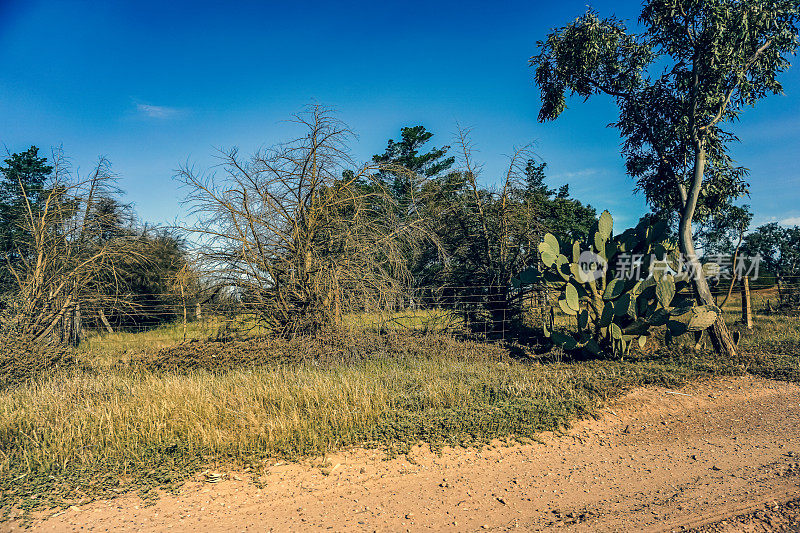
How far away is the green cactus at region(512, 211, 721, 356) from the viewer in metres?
8.10

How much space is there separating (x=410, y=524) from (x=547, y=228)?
856 centimetres

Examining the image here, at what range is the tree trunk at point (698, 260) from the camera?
8.66 metres

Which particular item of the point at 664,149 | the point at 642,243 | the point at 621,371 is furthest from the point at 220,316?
the point at 664,149

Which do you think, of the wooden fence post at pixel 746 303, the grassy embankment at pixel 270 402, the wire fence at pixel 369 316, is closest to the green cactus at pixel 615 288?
the grassy embankment at pixel 270 402

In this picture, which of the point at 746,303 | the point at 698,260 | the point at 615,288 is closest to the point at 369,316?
the point at 615,288

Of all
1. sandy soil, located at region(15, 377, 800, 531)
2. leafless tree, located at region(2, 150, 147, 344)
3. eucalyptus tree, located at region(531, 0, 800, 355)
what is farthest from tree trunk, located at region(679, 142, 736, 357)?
leafless tree, located at region(2, 150, 147, 344)

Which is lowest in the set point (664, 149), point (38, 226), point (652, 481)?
point (652, 481)

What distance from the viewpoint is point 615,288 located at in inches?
329

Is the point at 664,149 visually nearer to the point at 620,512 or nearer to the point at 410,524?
the point at 620,512

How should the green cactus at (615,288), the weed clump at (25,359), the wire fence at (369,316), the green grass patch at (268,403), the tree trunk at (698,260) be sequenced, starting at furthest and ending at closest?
the wire fence at (369,316)
the tree trunk at (698,260)
the green cactus at (615,288)
the weed clump at (25,359)
the green grass patch at (268,403)

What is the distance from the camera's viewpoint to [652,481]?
4.22m

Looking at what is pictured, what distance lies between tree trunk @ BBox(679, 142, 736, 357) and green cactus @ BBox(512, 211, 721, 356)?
1.19 ft

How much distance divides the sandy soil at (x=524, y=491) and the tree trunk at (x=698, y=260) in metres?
3.60

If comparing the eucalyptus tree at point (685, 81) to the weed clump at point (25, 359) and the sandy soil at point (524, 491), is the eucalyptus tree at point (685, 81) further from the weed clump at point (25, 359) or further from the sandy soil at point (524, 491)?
the weed clump at point (25, 359)
